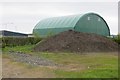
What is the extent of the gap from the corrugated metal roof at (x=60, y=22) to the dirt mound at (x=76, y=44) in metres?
14.9

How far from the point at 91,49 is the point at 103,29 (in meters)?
20.7

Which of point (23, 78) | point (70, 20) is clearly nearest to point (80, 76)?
point (23, 78)

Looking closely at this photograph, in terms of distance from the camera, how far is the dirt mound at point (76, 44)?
2742 centimetres

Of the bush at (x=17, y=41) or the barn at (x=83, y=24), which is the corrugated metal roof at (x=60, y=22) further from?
→ the bush at (x=17, y=41)

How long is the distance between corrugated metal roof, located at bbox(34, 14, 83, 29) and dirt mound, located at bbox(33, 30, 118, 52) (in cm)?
1489

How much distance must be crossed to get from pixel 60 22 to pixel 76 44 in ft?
73.0

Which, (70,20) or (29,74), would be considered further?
(70,20)

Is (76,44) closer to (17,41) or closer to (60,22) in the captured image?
(17,41)

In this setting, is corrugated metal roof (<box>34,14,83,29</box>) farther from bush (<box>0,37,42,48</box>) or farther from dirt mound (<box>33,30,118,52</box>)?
dirt mound (<box>33,30,118,52</box>)

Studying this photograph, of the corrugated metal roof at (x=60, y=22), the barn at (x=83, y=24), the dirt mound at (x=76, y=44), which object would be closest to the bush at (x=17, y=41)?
the barn at (x=83, y=24)

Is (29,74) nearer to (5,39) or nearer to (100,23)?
(5,39)

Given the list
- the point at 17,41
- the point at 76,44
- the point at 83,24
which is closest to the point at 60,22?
the point at 83,24

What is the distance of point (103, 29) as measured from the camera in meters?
47.6

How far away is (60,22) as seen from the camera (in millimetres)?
49938
